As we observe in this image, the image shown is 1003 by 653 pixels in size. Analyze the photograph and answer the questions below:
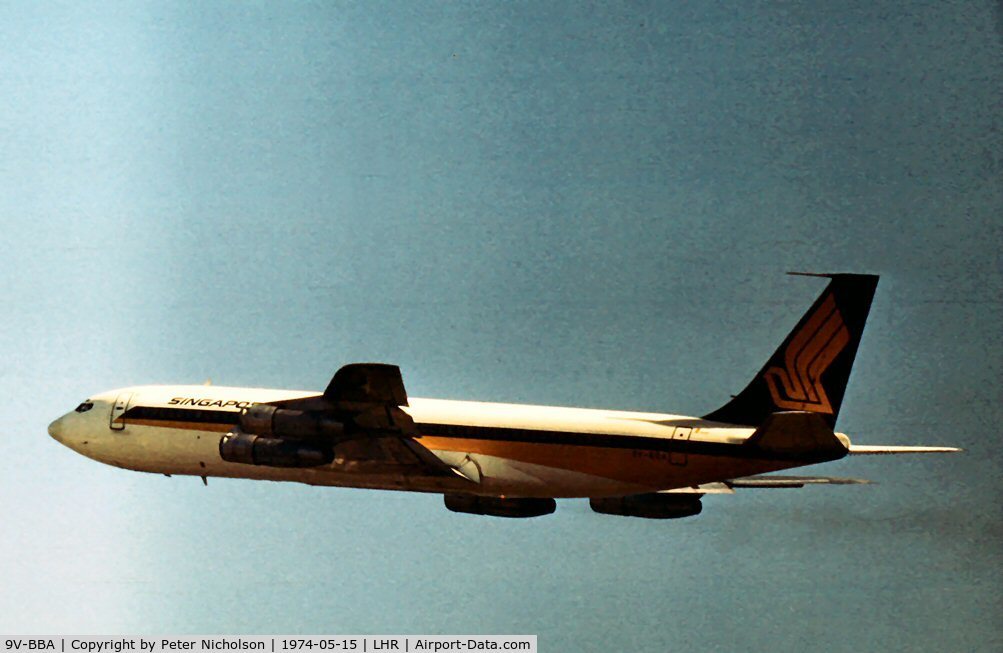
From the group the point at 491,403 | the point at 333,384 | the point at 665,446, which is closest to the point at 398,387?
the point at 333,384

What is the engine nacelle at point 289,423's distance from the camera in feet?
121

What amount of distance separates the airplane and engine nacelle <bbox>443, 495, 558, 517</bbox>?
0.04 meters

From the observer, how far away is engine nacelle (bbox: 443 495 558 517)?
40219 millimetres

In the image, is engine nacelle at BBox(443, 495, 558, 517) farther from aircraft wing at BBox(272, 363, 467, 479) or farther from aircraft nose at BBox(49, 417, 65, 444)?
aircraft nose at BBox(49, 417, 65, 444)

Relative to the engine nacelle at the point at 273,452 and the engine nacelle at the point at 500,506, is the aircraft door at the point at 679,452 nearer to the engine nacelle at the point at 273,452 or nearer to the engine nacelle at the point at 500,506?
the engine nacelle at the point at 500,506

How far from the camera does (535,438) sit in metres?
37.5

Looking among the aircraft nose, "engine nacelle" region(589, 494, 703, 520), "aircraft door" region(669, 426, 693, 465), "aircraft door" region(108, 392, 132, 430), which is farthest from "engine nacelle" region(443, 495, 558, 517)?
the aircraft nose

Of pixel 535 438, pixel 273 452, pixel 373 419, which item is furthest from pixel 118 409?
pixel 535 438

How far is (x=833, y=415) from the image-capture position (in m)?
35.9

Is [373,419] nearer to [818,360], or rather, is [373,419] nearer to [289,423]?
[289,423]

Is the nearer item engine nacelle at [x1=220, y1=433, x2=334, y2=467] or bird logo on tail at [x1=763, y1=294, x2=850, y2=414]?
bird logo on tail at [x1=763, y1=294, x2=850, y2=414]

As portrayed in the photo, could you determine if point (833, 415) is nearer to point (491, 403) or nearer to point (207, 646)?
point (491, 403)

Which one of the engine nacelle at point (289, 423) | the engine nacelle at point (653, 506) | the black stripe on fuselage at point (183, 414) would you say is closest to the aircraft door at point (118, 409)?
the black stripe on fuselage at point (183, 414)

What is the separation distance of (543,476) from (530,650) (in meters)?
5.79
